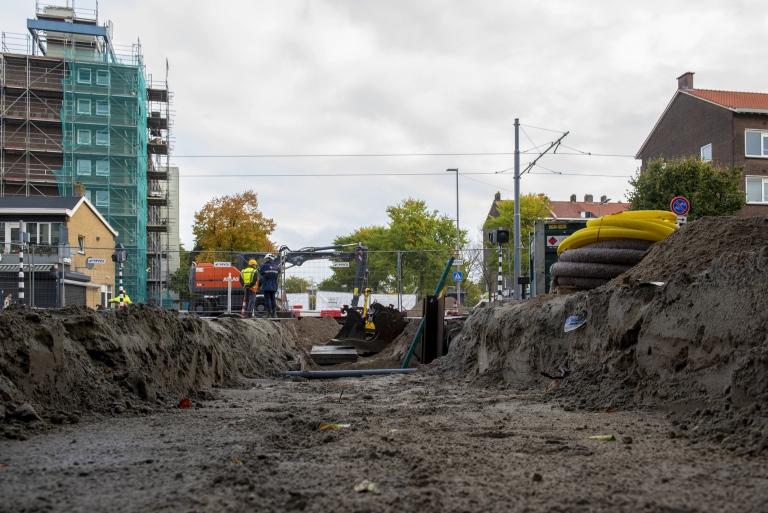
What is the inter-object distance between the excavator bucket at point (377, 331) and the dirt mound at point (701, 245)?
9235 millimetres

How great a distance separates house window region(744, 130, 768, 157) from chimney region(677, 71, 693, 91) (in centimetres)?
798

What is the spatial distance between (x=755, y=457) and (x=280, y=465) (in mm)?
2589

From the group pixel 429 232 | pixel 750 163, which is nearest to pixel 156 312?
pixel 750 163

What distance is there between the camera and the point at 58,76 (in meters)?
42.9

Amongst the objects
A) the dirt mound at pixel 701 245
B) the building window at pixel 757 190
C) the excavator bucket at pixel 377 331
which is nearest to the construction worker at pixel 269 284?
the excavator bucket at pixel 377 331

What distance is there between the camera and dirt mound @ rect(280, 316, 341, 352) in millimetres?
16475

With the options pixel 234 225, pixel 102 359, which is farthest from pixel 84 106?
pixel 102 359

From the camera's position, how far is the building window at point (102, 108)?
4192 cm

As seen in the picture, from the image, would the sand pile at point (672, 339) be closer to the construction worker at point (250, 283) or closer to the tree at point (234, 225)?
the construction worker at point (250, 283)

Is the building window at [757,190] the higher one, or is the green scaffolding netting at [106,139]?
the green scaffolding netting at [106,139]

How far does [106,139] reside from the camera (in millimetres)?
42250

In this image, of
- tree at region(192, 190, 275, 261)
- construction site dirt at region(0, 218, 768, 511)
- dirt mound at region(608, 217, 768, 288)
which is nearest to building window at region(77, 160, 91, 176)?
tree at region(192, 190, 275, 261)

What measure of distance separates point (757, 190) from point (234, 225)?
32231mm

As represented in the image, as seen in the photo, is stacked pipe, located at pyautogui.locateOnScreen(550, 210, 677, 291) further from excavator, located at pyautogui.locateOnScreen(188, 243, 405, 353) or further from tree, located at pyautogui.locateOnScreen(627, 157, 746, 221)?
tree, located at pyautogui.locateOnScreen(627, 157, 746, 221)
